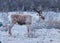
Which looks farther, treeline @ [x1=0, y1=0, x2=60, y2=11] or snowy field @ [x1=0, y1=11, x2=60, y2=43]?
treeline @ [x1=0, y1=0, x2=60, y2=11]

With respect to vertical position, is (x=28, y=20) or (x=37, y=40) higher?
(x=28, y=20)

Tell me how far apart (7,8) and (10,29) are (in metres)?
11.1

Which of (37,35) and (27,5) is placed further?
(27,5)

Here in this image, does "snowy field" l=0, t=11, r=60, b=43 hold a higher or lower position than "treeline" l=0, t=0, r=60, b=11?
lower

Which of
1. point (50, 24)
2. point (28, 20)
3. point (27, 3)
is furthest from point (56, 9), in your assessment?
point (28, 20)

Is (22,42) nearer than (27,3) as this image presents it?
Yes

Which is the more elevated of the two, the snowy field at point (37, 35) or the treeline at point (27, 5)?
the treeline at point (27, 5)

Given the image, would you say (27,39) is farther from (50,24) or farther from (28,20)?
(50,24)

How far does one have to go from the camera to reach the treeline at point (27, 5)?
72.2ft

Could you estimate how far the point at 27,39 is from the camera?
1013cm

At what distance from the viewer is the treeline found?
867 inches

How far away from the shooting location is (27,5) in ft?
73.7

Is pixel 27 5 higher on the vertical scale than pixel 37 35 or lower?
higher

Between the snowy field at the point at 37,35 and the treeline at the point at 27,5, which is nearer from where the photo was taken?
the snowy field at the point at 37,35
